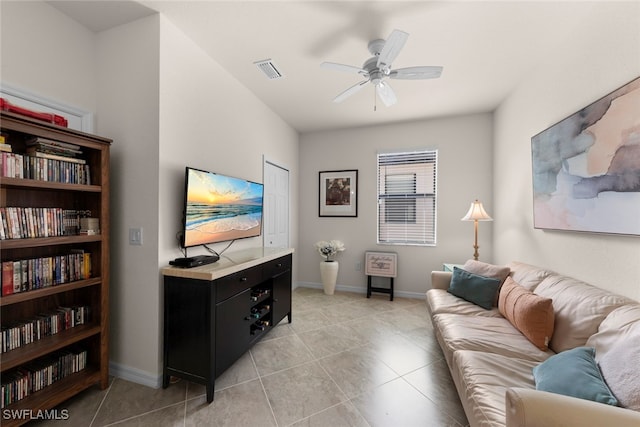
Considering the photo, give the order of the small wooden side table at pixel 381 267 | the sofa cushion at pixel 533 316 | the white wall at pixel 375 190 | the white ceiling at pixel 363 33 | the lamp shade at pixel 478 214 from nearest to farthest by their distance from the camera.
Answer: the sofa cushion at pixel 533 316
the white ceiling at pixel 363 33
the lamp shade at pixel 478 214
the white wall at pixel 375 190
the small wooden side table at pixel 381 267

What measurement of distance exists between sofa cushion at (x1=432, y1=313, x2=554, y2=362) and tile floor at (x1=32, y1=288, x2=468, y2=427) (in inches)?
15.2

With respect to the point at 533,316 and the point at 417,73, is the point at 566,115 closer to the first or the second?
the point at 417,73

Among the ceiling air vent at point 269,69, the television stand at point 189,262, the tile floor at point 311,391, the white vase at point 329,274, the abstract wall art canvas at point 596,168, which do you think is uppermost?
the ceiling air vent at point 269,69

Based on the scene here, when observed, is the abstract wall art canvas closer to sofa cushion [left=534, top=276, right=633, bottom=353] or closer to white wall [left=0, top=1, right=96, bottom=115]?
sofa cushion [left=534, top=276, right=633, bottom=353]

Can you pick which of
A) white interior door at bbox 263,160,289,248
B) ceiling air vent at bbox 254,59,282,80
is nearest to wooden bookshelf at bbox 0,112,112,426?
ceiling air vent at bbox 254,59,282,80

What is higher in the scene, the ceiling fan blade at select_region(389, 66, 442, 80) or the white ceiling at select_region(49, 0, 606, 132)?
the white ceiling at select_region(49, 0, 606, 132)

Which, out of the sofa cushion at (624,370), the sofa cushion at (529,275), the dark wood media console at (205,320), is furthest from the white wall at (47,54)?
the sofa cushion at (529,275)

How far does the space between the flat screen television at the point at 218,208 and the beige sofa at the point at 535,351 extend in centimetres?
203

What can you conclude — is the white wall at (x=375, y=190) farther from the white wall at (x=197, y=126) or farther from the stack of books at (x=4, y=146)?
the stack of books at (x=4, y=146)

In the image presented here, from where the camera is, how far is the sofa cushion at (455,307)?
211 cm

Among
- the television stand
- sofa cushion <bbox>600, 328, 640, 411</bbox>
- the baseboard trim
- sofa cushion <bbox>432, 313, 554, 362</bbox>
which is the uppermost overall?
the television stand

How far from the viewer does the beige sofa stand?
2.80 feet

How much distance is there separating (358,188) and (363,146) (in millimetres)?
696

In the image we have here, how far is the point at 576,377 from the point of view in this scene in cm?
109
